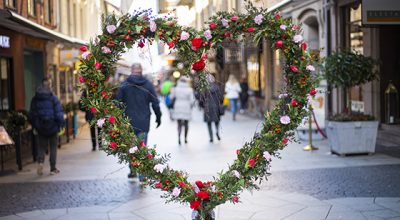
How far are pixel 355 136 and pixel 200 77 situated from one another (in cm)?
632

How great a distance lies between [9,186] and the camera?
32.0 feet

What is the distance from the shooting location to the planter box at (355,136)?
11.4 metres

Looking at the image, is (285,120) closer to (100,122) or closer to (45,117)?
(100,122)

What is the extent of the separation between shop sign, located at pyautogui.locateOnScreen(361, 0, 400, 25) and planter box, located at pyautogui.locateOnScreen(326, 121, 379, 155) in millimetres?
2210

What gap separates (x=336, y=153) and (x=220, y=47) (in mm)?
6585

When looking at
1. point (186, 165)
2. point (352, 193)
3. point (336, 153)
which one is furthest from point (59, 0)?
point (352, 193)

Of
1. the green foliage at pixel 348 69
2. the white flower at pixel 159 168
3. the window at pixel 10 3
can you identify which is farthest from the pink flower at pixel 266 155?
the window at pixel 10 3

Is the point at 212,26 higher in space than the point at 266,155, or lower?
higher

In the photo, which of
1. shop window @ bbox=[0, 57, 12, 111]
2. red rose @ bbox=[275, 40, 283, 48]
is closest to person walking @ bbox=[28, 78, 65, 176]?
shop window @ bbox=[0, 57, 12, 111]

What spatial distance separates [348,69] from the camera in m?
11.6

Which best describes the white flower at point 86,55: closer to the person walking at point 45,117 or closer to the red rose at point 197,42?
the red rose at point 197,42

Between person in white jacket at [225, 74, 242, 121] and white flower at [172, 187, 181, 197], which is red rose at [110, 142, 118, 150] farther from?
person in white jacket at [225, 74, 242, 121]

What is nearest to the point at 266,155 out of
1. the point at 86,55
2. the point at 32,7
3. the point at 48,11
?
the point at 86,55

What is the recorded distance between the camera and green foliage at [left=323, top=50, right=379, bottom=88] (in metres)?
11.6
